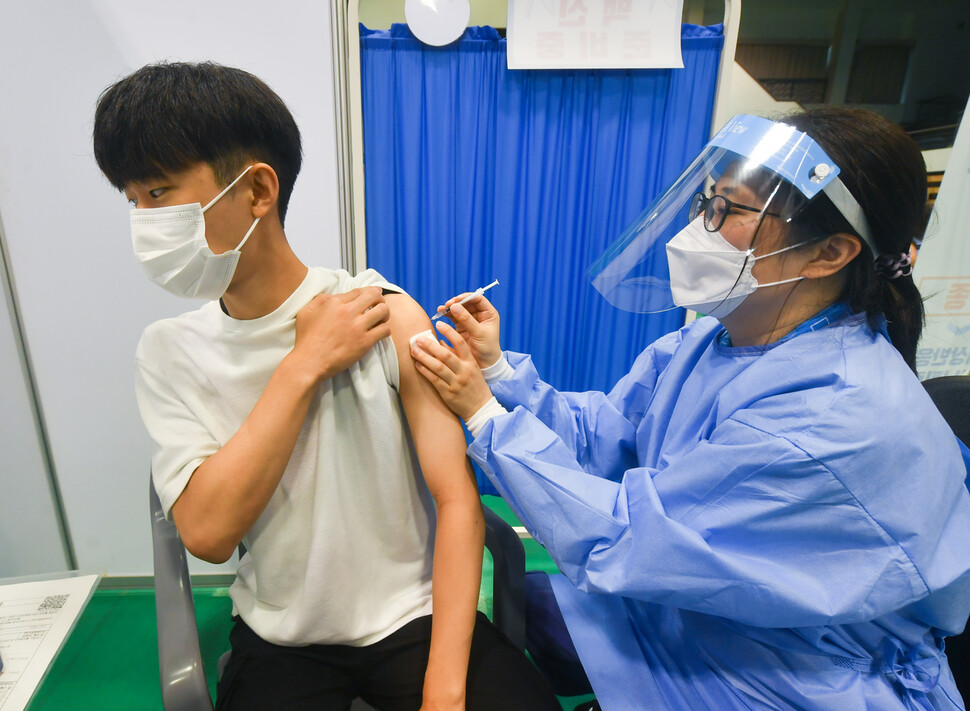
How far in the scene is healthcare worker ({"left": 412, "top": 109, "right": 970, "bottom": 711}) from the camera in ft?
2.38

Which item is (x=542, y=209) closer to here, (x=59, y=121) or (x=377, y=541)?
(x=377, y=541)

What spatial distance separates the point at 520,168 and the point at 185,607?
Result: 1538 millimetres

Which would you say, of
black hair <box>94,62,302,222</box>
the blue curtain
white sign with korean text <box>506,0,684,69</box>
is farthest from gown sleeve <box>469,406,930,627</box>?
white sign with korean text <box>506,0,684,69</box>

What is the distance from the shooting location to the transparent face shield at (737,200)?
79cm

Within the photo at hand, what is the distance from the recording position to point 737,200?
33.9 inches

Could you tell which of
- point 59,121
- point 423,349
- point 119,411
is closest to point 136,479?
point 119,411

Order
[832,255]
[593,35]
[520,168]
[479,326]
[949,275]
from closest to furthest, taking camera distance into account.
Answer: [832,255]
[479,326]
[593,35]
[520,168]
[949,275]

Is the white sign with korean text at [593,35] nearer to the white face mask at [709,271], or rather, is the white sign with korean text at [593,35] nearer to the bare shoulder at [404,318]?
the white face mask at [709,271]

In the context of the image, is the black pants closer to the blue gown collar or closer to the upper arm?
the upper arm

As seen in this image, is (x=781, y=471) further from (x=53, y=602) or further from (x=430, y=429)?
(x=53, y=602)

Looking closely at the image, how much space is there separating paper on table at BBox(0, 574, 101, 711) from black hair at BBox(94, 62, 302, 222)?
120cm

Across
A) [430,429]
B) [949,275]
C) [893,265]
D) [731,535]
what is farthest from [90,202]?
[949,275]

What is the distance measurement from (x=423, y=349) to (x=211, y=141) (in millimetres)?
485

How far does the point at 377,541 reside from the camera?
949 millimetres
